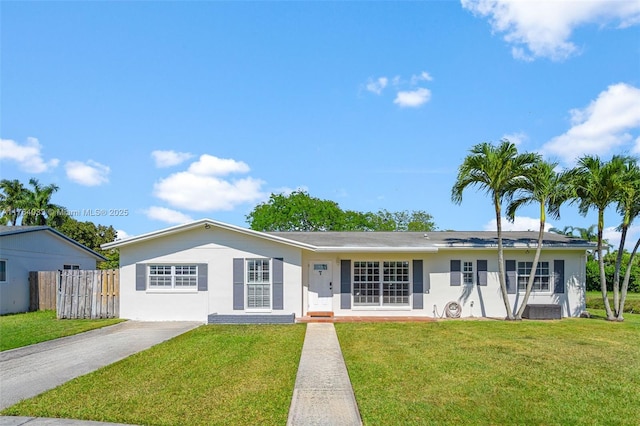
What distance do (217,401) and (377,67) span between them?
1176 cm

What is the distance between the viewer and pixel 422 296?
15.9 metres

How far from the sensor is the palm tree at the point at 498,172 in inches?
577

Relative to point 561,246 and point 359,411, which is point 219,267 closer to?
point 359,411

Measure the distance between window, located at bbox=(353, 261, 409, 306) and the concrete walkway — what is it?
5916 mm

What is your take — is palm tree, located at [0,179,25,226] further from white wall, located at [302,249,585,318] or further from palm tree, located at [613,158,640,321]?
palm tree, located at [613,158,640,321]

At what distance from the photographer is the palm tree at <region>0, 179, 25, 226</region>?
33.3 meters

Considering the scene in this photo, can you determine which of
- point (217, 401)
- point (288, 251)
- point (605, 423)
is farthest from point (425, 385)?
point (288, 251)

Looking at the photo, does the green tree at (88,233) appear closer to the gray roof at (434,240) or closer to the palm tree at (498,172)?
the gray roof at (434,240)

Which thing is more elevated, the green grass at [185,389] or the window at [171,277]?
the window at [171,277]

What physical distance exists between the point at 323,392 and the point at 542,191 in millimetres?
11550

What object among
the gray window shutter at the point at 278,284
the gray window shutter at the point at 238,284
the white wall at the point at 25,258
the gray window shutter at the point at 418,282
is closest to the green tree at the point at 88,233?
the white wall at the point at 25,258

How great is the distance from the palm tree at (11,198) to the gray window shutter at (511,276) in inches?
1303

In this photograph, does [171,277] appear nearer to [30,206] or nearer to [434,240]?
[434,240]

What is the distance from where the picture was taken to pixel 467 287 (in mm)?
16094
